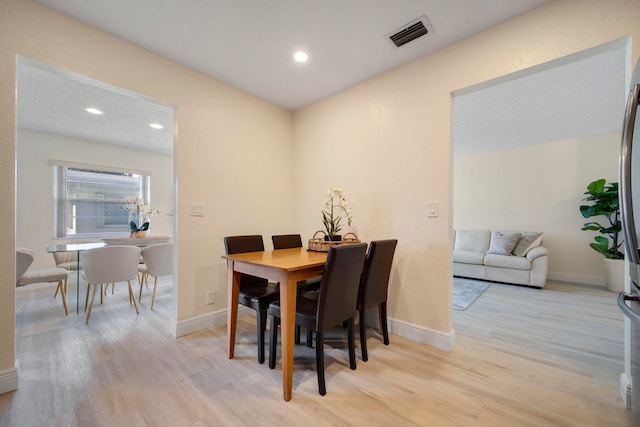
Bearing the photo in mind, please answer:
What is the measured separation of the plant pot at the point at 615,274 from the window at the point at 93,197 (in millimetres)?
7624

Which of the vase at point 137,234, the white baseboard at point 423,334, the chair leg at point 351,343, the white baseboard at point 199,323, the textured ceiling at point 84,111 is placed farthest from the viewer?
the vase at point 137,234

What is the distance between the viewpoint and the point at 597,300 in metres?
3.25

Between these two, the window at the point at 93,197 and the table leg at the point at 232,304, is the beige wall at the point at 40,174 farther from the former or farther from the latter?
the table leg at the point at 232,304

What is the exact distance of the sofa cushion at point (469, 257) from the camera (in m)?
4.34

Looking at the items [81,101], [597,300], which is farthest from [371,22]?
[597,300]

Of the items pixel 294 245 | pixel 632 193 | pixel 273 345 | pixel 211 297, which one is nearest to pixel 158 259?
pixel 211 297

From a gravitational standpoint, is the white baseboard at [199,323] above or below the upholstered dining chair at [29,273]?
below

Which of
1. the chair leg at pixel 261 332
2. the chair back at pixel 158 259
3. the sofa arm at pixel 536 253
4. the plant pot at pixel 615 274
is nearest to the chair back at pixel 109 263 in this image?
the chair back at pixel 158 259

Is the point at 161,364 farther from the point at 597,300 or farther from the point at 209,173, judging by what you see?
the point at 597,300

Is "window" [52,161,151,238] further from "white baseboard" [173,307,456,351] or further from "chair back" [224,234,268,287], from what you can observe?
"chair back" [224,234,268,287]

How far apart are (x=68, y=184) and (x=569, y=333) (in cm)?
724

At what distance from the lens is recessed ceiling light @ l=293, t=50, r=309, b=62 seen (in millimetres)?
2199

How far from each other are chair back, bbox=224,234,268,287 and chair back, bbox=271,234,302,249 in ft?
0.59

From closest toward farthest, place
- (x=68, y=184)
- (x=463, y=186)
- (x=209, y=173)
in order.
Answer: (x=209, y=173), (x=68, y=184), (x=463, y=186)
